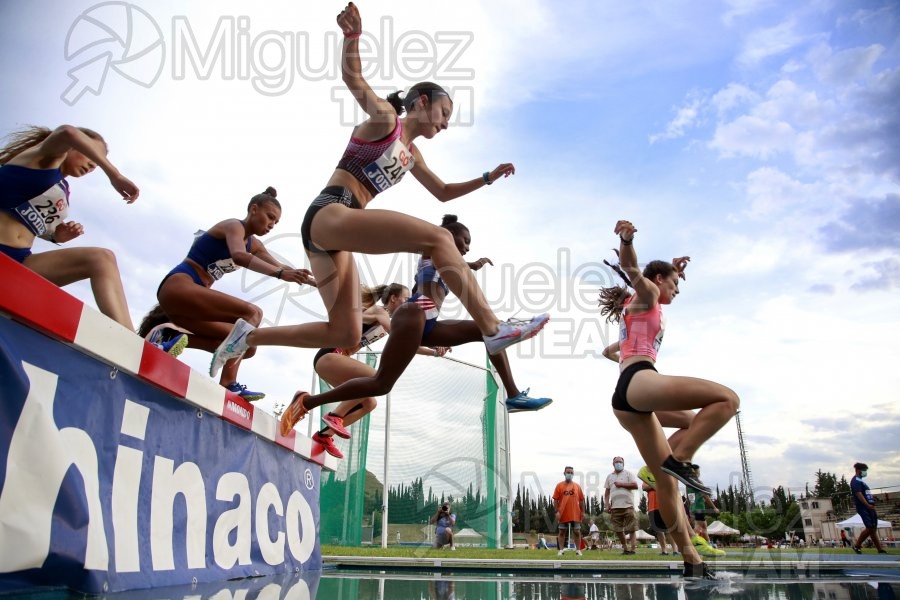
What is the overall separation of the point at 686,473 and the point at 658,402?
0.50 meters

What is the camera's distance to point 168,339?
441 cm

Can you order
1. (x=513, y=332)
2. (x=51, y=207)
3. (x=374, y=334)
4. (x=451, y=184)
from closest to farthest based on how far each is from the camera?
(x=513, y=332), (x=51, y=207), (x=451, y=184), (x=374, y=334)

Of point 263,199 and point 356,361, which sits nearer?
point 263,199

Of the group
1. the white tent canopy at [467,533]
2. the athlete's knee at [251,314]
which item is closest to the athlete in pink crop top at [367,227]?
the athlete's knee at [251,314]

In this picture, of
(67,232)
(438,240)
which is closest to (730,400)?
(438,240)

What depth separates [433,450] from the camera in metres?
13.6

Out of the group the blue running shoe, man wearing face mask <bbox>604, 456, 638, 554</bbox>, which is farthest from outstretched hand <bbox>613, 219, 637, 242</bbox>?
man wearing face mask <bbox>604, 456, 638, 554</bbox>

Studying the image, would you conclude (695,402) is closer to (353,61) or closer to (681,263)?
(681,263)

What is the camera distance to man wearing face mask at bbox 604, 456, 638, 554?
11.0 meters

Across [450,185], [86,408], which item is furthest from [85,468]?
[450,185]

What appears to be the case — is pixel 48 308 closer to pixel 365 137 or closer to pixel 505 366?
pixel 365 137

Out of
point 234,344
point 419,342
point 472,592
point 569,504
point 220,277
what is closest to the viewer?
point 472,592

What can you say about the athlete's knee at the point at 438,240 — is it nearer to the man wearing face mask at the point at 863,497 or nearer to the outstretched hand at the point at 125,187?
the outstretched hand at the point at 125,187

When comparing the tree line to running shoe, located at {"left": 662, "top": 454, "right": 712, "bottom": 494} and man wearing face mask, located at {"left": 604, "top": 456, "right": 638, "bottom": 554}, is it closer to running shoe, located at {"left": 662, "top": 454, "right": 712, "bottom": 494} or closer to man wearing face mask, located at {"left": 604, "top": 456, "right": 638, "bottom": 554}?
man wearing face mask, located at {"left": 604, "top": 456, "right": 638, "bottom": 554}
